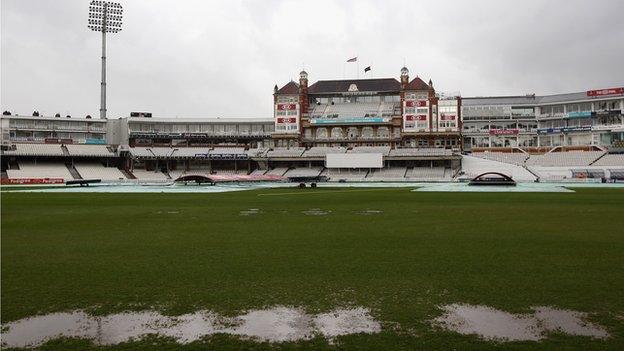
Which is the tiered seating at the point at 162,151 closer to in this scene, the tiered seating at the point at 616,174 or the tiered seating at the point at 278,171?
the tiered seating at the point at 278,171

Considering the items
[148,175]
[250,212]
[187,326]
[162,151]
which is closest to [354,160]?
[162,151]

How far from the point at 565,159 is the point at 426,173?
21101 mm

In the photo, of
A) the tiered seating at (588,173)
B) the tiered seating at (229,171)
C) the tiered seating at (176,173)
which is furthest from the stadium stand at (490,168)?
the tiered seating at (176,173)

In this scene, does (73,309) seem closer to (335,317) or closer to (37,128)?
(335,317)

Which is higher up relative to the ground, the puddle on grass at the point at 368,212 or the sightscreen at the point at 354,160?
the sightscreen at the point at 354,160

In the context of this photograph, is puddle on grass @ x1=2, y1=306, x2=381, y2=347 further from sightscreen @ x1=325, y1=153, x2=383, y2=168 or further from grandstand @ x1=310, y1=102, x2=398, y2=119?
grandstand @ x1=310, y1=102, x2=398, y2=119

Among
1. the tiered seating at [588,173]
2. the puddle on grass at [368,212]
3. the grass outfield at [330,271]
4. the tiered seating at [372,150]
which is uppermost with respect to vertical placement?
the tiered seating at [372,150]

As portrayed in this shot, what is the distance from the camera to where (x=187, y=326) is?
6.74 metres

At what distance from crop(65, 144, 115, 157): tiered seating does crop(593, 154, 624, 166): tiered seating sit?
79.3 m

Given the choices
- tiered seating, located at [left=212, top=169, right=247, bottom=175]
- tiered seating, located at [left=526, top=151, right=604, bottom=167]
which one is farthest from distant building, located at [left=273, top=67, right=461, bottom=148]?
tiered seating, located at [left=526, top=151, right=604, bottom=167]

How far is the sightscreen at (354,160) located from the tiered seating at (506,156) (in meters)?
16.7

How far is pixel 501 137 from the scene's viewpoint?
94.6m

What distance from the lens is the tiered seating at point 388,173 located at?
81787 millimetres

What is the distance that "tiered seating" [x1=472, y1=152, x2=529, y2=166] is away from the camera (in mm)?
82188
